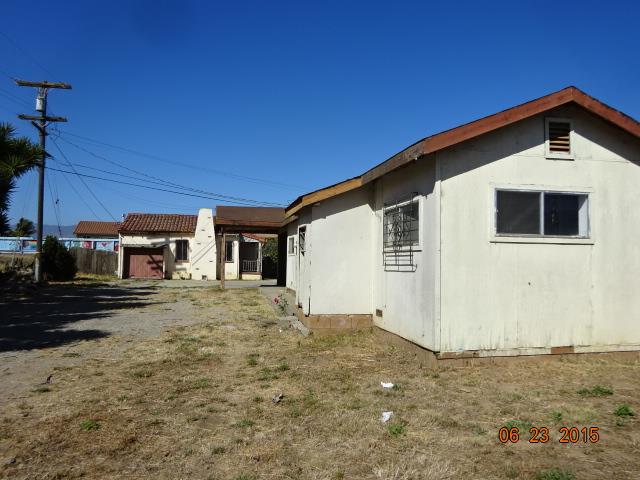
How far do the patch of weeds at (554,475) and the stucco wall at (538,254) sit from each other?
10.0 feet

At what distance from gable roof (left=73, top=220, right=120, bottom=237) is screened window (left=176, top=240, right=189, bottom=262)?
89.3 feet

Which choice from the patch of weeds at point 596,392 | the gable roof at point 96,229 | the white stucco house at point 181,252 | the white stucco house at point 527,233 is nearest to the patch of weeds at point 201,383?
the white stucco house at point 527,233

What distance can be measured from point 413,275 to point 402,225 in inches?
40.3

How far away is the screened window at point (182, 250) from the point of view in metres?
32.0

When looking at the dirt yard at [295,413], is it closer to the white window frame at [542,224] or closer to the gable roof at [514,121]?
the white window frame at [542,224]

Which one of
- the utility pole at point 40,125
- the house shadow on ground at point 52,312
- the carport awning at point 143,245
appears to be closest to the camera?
the house shadow on ground at point 52,312

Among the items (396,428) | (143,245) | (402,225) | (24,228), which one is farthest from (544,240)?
(24,228)

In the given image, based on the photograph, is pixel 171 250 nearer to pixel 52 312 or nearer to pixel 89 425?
pixel 52 312

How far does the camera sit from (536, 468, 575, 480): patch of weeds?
3463 millimetres

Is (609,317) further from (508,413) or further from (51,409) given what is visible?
(51,409)

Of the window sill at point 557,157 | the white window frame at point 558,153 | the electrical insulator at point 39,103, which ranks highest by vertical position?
the electrical insulator at point 39,103

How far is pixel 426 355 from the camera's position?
689 centimetres

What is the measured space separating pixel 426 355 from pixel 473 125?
11.1 ft

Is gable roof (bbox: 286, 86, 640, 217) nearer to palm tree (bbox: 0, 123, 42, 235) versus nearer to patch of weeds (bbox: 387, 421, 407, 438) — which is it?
patch of weeds (bbox: 387, 421, 407, 438)
